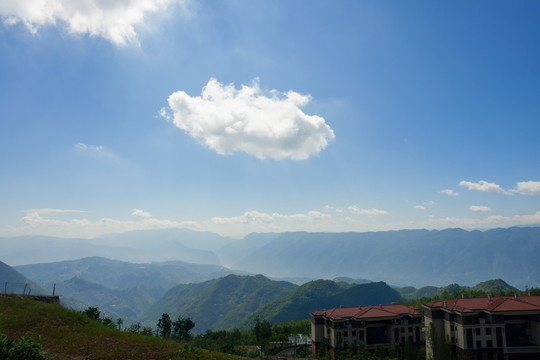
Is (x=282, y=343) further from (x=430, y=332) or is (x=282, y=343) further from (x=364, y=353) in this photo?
(x=430, y=332)

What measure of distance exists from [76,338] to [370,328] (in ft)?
198

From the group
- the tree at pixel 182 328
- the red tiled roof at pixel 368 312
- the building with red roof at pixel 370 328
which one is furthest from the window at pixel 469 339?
the tree at pixel 182 328

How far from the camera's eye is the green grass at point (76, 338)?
78.6 ft

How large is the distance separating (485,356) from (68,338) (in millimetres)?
62750

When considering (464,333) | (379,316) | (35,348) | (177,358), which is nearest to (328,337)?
(379,316)

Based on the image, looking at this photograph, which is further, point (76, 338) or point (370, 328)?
point (370, 328)

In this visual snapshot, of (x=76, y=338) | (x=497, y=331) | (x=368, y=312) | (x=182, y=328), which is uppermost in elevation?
(x=76, y=338)

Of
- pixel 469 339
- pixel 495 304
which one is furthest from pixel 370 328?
pixel 495 304

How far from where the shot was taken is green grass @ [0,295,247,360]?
78.6ft

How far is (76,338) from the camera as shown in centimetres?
2648

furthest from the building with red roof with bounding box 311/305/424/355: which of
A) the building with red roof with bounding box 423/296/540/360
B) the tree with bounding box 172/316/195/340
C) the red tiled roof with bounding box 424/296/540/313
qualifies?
the tree with bounding box 172/316/195/340

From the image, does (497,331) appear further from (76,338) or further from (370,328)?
(76,338)

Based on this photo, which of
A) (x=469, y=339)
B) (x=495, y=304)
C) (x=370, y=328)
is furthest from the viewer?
(x=370, y=328)

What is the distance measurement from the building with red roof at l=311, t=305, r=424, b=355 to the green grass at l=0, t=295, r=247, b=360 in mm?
46319
